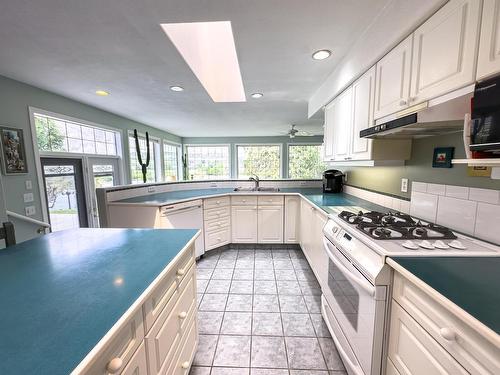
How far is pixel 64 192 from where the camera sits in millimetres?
2955

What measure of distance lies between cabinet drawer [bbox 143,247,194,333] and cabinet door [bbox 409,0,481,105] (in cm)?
157

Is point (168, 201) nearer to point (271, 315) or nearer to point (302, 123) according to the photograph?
point (271, 315)

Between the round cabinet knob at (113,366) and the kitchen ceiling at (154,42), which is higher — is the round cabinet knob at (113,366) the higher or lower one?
the lower one

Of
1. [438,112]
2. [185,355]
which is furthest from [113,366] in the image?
[438,112]

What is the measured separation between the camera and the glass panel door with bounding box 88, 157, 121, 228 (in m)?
3.30

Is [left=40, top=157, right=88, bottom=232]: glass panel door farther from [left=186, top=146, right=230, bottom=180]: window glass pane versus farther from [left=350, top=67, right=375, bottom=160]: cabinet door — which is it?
[left=186, top=146, right=230, bottom=180]: window glass pane

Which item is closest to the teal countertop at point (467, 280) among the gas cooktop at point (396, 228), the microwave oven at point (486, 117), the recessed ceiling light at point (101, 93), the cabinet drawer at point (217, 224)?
the gas cooktop at point (396, 228)

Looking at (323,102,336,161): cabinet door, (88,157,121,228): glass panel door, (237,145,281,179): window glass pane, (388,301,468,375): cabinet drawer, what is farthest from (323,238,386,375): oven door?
(237,145,281,179): window glass pane

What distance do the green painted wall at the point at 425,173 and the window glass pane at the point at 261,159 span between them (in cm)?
467

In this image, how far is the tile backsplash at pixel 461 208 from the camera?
111cm

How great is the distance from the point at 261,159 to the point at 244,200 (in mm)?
4013

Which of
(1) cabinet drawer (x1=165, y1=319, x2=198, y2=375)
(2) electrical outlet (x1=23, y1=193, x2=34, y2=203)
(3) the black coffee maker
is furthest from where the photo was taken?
(3) the black coffee maker

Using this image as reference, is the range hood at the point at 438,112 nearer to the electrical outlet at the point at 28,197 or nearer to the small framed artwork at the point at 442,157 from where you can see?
the small framed artwork at the point at 442,157

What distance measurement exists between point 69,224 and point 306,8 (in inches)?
149
